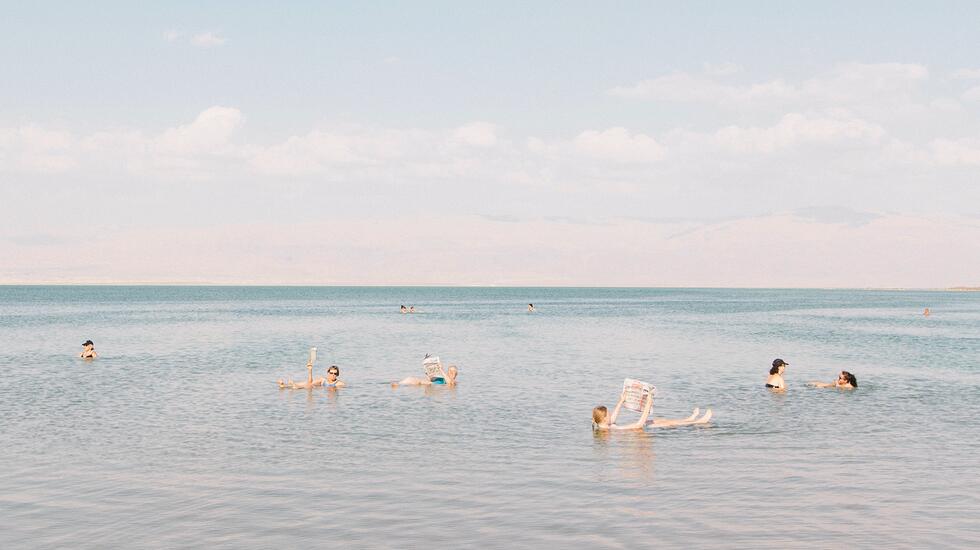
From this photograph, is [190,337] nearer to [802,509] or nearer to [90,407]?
[90,407]

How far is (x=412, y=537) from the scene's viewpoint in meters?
15.3

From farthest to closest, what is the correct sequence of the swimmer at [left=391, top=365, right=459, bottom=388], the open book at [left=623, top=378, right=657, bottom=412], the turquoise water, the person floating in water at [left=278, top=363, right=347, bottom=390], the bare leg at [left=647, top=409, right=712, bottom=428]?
the swimmer at [left=391, top=365, right=459, bottom=388] → the person floating in water at [left=278, top=363, right=347, bottom=390] → the open book at [left=623, top=378, right=657, bottom=412] → the bare leg at [left=647, top=409, right=712, bottom=428] → the turquoise water

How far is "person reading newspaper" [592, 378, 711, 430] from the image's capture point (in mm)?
25328

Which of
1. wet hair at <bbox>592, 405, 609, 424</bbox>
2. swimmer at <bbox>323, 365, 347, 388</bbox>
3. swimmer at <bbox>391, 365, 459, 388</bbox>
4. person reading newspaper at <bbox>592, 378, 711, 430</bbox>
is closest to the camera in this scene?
wet hair at <bbox>592, 405, 609, 424</bbox>

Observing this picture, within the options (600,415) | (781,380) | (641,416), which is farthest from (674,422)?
(781,380)

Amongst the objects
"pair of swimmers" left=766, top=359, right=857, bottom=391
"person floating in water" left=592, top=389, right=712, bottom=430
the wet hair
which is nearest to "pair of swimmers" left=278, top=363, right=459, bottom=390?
"person floating in water" left=592, top=389, right=712, bottom=430

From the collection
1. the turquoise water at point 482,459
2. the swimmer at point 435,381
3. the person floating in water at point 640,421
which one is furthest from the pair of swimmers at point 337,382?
the person floating in water at point 640,421

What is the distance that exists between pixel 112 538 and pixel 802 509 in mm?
12426

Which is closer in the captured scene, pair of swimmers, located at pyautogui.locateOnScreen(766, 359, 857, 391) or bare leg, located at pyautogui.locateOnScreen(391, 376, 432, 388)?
pair of swimmers, located at pyautogui.locateOnScreen(766, 359, 857, 391)

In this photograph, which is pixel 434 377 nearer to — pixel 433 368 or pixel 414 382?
pixel 433 368

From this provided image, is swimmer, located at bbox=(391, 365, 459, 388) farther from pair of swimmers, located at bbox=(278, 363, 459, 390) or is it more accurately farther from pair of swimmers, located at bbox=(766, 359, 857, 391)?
pair of swimmers, located at bbox=(766, 359, 857, 391)

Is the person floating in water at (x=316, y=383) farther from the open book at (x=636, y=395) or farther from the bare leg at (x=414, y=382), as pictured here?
the open book at (x=636, y=395)

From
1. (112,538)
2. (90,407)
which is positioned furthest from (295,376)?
(112,538)

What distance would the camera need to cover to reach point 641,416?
26.2m
